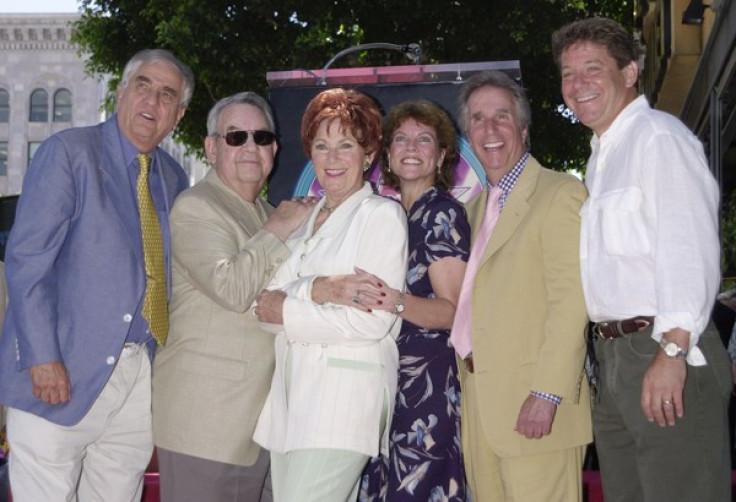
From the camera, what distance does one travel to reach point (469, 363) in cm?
315

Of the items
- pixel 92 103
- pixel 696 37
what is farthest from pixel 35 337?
pixel 92 103

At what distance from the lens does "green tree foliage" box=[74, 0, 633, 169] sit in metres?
13.2

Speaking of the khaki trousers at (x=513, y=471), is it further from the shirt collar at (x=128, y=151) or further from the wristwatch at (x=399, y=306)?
the shirt collar at (x=128, y=151)

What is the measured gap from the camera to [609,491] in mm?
3221

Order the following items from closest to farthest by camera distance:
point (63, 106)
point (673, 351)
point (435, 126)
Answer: point (673, 351) < point (435, 126) < point (63, 106)

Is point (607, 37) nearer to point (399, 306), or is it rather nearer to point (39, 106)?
point (399, 306)

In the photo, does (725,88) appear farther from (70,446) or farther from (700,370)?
(70,446)

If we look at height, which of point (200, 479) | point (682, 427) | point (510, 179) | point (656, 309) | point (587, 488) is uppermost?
point (510, 179)

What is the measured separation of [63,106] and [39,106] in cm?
130

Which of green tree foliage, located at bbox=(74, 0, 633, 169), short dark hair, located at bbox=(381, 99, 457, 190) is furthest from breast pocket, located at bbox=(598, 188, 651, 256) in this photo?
green tree foliage, located at bbox=(74, 0, 633, 169)

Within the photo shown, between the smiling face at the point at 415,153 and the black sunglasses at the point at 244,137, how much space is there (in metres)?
0.53

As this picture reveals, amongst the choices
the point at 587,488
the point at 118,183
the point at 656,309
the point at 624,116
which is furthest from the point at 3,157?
the point at 656,309

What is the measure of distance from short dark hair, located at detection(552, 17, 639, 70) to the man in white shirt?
0.22 m

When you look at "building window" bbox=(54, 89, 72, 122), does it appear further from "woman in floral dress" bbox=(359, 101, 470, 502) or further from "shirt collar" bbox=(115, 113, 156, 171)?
"woman in floral dress" bbox=(359, 101, 470, 502)
